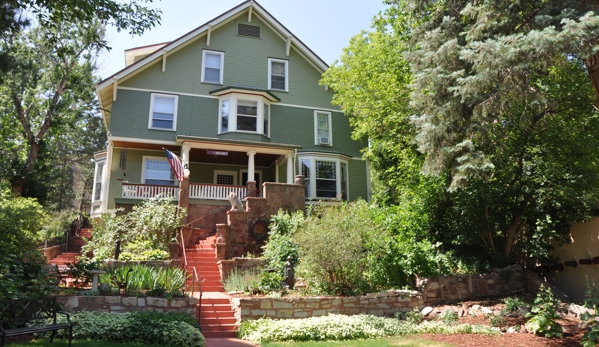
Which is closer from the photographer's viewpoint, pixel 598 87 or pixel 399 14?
pixel 598 87

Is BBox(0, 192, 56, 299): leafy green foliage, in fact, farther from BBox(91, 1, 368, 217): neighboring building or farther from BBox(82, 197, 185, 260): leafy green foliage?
BBox(91, 1, 368, 217): neighboring building

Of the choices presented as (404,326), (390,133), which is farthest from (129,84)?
(404,326)

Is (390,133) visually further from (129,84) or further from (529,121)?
(129,84)

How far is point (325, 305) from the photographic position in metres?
10.5

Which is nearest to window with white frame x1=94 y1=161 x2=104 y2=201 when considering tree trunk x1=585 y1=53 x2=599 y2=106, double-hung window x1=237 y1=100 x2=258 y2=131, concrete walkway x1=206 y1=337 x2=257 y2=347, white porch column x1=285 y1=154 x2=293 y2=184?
double-hung window x1=237 y1=100 x2=258 y2=131

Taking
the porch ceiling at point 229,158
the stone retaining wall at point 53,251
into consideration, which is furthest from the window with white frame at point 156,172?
the stone retaining wall at point 53,251

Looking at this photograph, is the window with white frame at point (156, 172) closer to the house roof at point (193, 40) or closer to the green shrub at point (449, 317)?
the house roof at point (193, 40)

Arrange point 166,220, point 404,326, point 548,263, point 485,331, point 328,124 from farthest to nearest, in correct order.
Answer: point 328,124 < point 166,220 < point 548,263 < point 404,326 < point 485,331

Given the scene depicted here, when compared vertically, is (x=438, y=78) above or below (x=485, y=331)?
above

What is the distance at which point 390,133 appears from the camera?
15109 mm

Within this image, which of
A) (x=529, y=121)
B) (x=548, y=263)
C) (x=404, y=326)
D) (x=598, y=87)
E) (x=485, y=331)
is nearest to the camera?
(x=598, y=87)

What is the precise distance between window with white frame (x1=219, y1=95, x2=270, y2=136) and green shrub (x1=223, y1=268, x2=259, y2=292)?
9046 millimetres

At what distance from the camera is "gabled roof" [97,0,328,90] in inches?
751

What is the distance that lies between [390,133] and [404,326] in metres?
7.33
